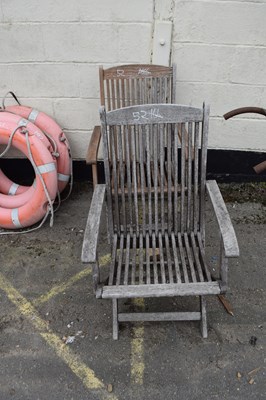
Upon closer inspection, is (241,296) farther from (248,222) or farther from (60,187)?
(60,187)

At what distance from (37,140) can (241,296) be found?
1.94 m

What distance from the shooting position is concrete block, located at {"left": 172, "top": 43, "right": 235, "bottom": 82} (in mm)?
3135

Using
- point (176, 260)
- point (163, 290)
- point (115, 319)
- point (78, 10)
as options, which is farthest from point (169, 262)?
point (78, 10)

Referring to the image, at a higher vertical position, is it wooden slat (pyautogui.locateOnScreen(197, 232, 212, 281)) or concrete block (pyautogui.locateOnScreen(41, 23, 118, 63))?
concrete block (pyautogui.locateOnScreen(41, 23, 118, 63))

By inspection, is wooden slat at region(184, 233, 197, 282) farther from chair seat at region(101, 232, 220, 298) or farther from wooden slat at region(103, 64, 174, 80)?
wooden slat at region(103, 64, 174, 80)

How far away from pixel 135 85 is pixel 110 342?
1981mm

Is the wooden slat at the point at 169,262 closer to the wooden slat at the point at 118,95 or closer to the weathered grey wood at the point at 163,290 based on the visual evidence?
the weathered grey wood at the point at 163,290

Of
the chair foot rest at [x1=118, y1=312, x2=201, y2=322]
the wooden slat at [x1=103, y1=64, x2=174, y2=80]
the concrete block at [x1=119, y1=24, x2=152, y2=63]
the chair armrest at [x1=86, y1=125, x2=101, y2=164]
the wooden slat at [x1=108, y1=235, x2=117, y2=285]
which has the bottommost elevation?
the chair foot rest at [x1=118, y1=312, x2=201, y2=322]

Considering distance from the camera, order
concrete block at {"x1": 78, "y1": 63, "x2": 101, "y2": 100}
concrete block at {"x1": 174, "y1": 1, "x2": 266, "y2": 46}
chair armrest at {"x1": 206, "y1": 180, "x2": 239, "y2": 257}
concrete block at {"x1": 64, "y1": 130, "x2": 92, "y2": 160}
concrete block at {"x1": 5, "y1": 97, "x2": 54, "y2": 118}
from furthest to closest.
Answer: concrete block at {"x1": 64, "y1": 130, "x2": 92, "y2": 160}, concrete block at {"x1": 5, "y1": 97, "x2": 54, "y2": 118}, concrete block at {"x1": 78, "y1": 63, "x2": 101, "y2": 100}, concrete block at {"x1": 174, "y1": 1, "x2": 266, "y2": 46}, chair armrest at {"x1": 206, "y1": 180, "x2": 239, "y2": 257}

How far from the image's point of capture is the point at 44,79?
10.9 ft

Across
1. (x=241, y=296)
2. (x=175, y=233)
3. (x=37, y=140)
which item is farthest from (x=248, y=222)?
(x=37, y=140)

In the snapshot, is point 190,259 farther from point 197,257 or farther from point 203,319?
point 203,319

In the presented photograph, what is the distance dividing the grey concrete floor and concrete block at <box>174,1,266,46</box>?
1.72 m

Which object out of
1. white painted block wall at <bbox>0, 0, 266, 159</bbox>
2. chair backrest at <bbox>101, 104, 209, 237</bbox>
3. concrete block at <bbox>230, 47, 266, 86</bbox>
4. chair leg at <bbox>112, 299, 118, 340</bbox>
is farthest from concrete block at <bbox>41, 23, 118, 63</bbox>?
chair leg at <bbox>112, 299, 118, 340</bbox>
